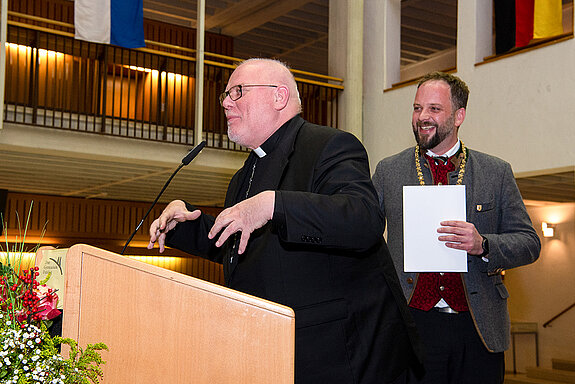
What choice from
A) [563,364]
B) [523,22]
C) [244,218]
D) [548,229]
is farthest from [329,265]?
[548,229]

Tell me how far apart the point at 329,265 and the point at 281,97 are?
679 mm

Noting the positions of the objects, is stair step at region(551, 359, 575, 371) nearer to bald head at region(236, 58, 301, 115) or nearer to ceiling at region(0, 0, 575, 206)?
ceiling at region(0, 0, 575, 206)

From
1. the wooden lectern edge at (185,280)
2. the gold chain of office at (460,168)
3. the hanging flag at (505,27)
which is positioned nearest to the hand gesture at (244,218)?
the wooden lectern edge at (185,280)

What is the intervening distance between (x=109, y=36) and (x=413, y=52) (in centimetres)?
737

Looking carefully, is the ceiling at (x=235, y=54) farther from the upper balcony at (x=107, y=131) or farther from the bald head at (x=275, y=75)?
the bald head at (x=275, y=75)

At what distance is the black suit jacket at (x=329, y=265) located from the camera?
191cm

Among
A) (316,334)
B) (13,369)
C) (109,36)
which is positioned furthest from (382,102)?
(13,369)

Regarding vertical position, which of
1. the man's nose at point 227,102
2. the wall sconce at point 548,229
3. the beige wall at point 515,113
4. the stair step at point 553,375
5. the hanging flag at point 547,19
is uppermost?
the hanging flag at point 547,19

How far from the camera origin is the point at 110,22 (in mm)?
8594

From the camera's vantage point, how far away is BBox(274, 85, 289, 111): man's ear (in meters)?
2.48

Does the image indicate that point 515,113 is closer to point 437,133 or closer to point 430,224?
point 437,133

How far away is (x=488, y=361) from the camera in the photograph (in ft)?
9.02

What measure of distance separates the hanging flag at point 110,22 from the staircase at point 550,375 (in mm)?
7609

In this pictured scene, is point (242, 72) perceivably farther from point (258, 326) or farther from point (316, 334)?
point (258, 326)
